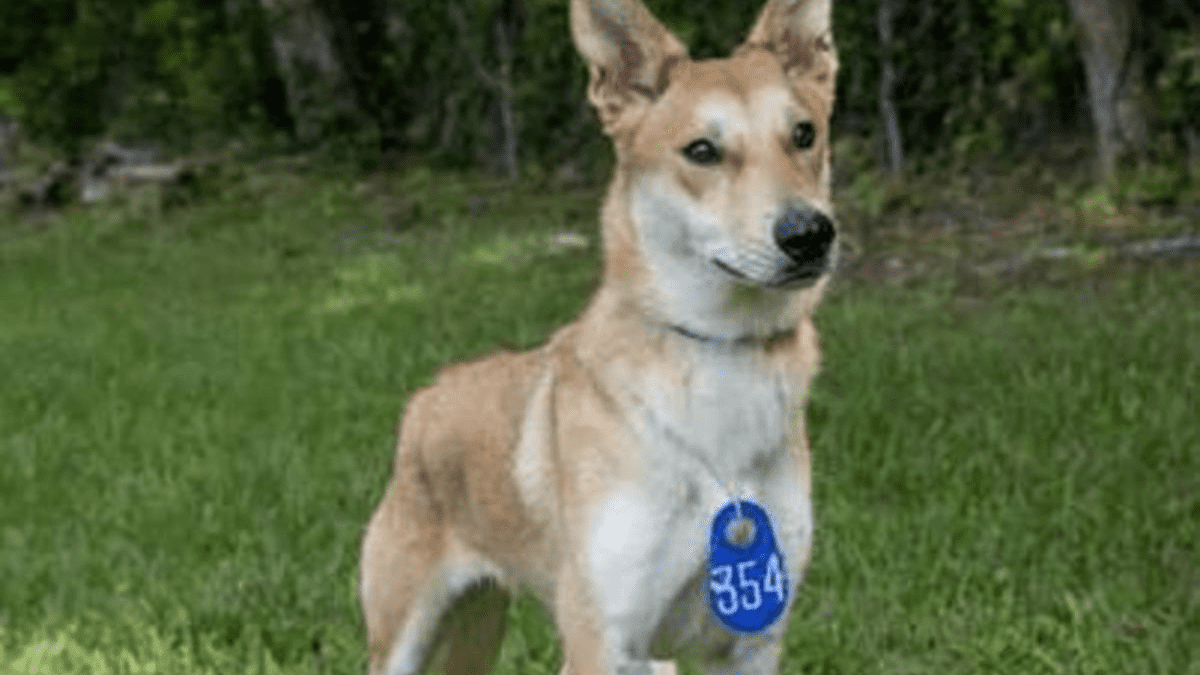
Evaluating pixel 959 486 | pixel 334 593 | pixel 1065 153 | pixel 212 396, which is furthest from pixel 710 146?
pixel 1065 153

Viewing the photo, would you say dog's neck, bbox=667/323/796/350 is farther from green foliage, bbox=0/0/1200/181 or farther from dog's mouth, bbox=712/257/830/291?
green foliage, bbox=0/0/1200/181

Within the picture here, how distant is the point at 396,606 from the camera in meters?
5.03

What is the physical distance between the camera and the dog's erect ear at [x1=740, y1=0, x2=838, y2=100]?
15.2 feet

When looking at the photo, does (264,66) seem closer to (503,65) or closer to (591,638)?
(503,65)

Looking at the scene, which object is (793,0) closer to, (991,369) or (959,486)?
(959,486)

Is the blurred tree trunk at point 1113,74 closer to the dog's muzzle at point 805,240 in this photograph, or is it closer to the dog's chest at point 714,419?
the dog's chest at point 714,419

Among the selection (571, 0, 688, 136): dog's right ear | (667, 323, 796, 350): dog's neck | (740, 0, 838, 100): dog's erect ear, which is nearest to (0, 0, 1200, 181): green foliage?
(740, 0, 838, 100): dog's erect ear

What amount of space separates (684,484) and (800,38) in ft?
3.35

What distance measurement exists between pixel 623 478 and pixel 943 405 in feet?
16.5

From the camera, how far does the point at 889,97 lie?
53.7 feet

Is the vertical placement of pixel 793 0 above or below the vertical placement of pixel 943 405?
above

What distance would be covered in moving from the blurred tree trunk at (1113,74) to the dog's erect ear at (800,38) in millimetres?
10256

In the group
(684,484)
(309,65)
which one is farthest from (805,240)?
(309,65)

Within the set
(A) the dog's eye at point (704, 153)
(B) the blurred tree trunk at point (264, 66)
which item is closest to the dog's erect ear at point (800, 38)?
(A) the dog's eye at point (704, 153)
